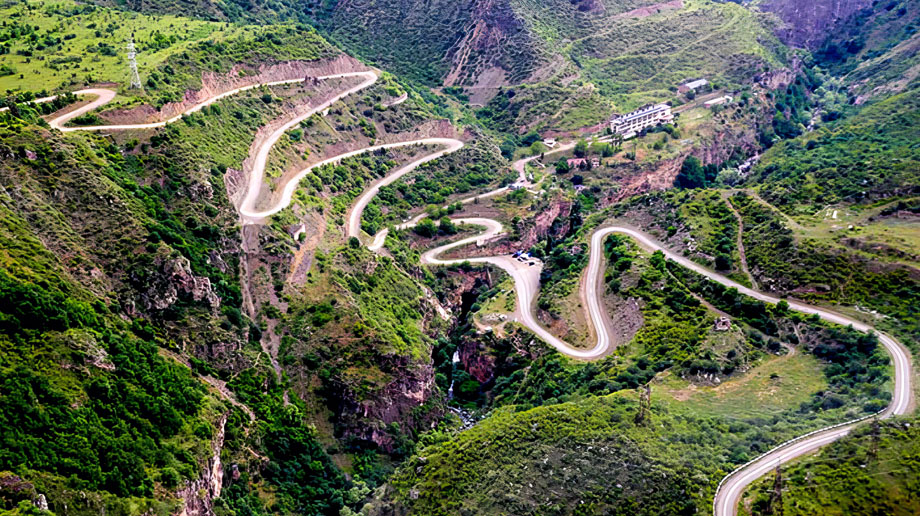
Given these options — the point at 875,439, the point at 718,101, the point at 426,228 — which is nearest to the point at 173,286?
the point at 426,228

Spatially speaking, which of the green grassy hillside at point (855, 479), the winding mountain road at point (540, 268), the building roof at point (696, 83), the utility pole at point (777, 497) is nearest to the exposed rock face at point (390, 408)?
the winding mountain road at point (540, 268)

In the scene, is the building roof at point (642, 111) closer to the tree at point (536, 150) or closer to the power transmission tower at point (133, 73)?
the tree at point (536, 150)

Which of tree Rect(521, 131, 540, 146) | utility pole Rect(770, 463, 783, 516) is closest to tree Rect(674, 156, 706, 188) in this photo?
tree Rect(521, 131, 540, 146)

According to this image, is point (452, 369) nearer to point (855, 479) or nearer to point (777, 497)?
point (777, 497)

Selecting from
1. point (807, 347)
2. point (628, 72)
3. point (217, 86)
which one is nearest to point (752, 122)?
point (628, 72)

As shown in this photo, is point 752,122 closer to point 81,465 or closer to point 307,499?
point 307,499

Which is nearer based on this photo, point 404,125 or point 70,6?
point 70,6
